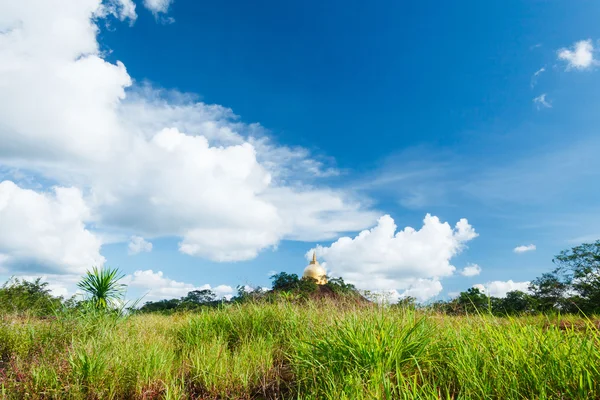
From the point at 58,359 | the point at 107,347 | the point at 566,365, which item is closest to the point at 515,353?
the point at 566,365

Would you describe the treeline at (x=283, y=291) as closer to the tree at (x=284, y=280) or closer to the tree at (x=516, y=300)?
the tree at (x=284, y=280)

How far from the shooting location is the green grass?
3916 mm

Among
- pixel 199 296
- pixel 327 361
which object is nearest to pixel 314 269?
pixel 199 296

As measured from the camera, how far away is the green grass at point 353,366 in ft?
12.8

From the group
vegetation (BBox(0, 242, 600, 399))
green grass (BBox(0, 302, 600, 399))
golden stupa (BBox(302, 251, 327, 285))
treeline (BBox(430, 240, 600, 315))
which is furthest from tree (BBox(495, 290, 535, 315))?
golden stupa (BBox(302, 251, 327, 285))

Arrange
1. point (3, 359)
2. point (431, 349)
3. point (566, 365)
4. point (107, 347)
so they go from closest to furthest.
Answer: point (566, 365), point (431, 349), point (107, 347), point (3, 359)

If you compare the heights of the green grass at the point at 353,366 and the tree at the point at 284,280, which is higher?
the tree at the point at 284,280

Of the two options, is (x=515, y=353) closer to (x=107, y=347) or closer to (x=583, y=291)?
(x=107, y=347)

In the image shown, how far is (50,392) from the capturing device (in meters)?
5.18

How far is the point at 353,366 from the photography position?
4676 mm

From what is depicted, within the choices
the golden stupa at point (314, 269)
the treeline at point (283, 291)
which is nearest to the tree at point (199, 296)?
the treeline at point (283, 291)

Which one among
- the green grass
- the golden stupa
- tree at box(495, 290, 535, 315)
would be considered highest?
the golden stupa

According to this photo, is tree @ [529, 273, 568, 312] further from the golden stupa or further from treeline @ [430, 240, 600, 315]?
the golden stupa

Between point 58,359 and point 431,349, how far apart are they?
5599 mm
